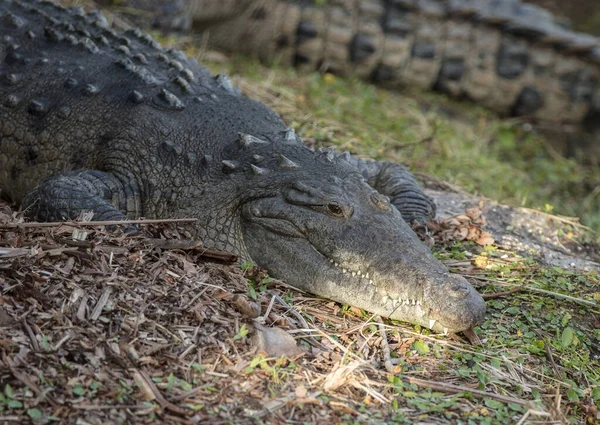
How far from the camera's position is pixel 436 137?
7.44 m

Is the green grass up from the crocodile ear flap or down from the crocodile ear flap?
down

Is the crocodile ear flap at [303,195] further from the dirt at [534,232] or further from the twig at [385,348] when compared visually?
the dirt at [534,232]

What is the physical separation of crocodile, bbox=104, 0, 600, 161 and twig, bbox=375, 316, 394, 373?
5204mm

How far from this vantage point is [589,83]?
8773mm

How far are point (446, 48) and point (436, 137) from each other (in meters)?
1.72

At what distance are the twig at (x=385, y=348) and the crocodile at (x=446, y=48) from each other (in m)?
5.20

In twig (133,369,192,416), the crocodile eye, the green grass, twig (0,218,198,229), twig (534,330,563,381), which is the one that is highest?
the crocodile eye

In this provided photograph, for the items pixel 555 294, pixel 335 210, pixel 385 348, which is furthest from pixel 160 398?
pixel 555 294

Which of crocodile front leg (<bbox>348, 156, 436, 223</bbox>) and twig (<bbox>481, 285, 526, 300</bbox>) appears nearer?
twig (<bbox>481, 285, 526, 300</bbox>)

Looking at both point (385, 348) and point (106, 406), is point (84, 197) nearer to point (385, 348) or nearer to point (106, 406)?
point (106, 406)

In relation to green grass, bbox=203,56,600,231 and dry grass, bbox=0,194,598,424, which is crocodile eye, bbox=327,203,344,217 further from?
green grass, bbox=203,56,600,231

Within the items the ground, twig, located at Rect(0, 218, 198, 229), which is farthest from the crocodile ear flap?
twig, located at Rect(0, 218, 198, 229)

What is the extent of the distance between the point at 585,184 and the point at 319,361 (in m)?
5.70

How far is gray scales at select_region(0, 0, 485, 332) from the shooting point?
370 cm
